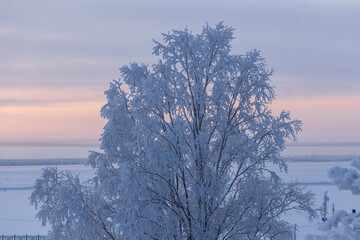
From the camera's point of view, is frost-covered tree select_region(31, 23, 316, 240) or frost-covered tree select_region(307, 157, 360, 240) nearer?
frost-covered tree select_region(307, 157, 360, 240)

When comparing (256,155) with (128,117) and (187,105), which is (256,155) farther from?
(128,117)

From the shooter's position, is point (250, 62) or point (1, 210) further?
point (1, 210)

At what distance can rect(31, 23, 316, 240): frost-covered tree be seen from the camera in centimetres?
1074

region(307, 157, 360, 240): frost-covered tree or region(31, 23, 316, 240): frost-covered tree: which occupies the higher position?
region(31, 23, 316, 240): frost-covered tree

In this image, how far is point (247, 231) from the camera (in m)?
11.6

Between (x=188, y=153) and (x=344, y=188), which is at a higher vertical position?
(x=188, y=153)

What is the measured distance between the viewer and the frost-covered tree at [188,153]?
1074 centimetres

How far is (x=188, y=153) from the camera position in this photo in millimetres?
11273

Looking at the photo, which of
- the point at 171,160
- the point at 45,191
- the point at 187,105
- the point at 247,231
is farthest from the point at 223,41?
the point at 45,191

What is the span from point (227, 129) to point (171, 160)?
187 cm

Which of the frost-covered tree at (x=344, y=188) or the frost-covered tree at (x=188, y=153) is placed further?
the frost-covered tree at (x=188, y=153)

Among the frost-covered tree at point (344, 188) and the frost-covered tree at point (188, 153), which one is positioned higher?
the frost-covered tree at point (188, 153)

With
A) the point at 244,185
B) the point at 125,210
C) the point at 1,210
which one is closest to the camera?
the point at 125,210

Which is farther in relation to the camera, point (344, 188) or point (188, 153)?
point (188, 153)
